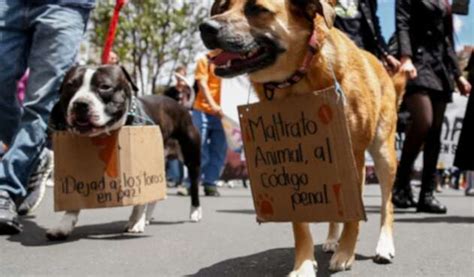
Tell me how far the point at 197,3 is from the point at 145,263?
985 inches

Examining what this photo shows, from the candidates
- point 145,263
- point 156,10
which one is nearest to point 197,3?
point 156,10

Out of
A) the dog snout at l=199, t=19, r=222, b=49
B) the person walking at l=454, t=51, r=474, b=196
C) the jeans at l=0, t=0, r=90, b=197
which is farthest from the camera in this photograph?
the person walking at l=454, t=51, r=474, b=196

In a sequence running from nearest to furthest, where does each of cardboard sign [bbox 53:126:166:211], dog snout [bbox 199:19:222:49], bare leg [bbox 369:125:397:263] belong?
dog snout [bbox 199:19:222:49], bare leg [bbox 369:125:397:263], cardboard sign [bbox 53:126:166:211]

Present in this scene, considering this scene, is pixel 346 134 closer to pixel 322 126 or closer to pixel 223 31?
pixel 322 126

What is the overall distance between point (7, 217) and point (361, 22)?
119 inches

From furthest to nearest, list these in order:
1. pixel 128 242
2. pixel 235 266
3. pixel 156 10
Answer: pixel 156 10 < pixel 128 242 < pixel 235 266

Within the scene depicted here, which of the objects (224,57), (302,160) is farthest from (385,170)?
(224,57)

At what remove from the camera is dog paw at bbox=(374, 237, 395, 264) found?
325 cm

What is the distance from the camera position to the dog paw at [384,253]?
3.25m

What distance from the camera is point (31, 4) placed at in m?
4.30

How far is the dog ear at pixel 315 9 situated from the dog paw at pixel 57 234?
2114 mm

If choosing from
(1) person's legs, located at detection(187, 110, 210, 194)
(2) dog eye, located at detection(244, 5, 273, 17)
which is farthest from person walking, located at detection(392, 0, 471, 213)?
(1) person's legs, located at detection(187, 110, 210, 194)

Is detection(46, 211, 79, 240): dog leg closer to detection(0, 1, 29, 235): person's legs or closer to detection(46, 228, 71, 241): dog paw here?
detection(46, 228, 71, 241): dog paw

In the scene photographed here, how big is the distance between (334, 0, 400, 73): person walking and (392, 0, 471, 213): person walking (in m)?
0.50
